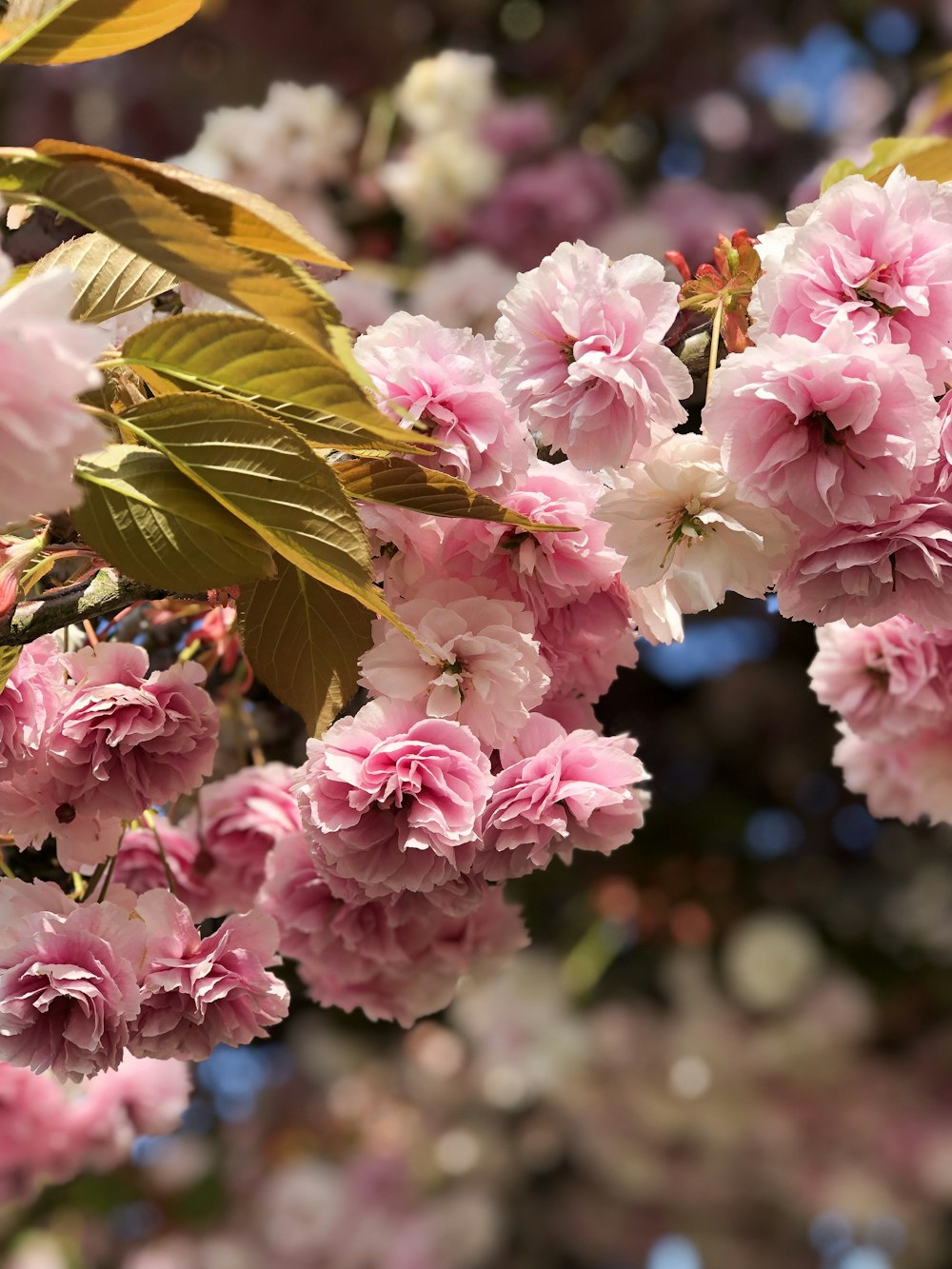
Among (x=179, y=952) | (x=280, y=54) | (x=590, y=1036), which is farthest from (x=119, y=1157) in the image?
(x=280, y=54)

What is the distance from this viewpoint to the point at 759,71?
7.79 feet

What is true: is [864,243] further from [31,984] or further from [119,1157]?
[119,1157]

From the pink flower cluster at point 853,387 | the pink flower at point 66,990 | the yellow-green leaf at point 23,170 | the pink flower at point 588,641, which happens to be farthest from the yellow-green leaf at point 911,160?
the pink flower at point 66,990

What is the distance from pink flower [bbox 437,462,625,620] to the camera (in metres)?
0.48

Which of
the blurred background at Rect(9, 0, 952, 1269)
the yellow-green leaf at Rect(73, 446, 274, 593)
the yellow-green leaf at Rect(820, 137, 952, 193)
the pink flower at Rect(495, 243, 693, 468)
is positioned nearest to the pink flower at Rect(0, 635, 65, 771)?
the yellow-green leaf at Rect(73, 446, 274, 593)

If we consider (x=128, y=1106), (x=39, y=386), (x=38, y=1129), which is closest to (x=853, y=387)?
(x=39, y=386)

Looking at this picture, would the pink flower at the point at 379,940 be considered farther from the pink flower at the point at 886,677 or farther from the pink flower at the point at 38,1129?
the pink flower at the point at 38,1129

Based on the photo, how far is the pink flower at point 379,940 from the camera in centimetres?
57

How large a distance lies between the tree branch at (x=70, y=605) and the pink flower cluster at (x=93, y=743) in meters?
0.05

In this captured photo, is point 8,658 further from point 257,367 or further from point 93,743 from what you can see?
point 257,367

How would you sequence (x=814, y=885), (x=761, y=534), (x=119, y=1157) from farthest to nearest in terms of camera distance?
(x=814, y=885), (x=119, y=1157), (x=761, y=534)

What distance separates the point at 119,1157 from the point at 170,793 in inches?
19.1

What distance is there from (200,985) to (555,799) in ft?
0.48

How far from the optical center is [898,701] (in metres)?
0.62
